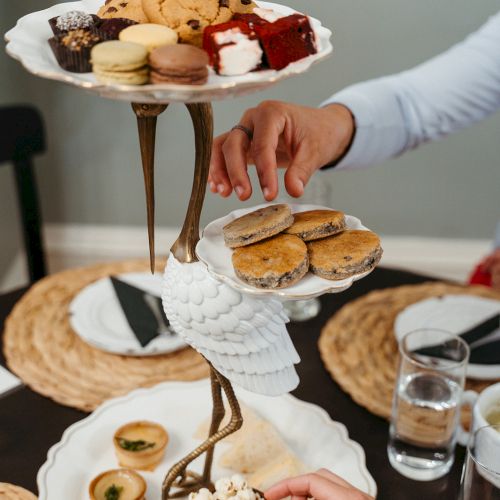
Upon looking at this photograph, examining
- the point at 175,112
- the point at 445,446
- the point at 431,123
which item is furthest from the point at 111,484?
the point at 175,112

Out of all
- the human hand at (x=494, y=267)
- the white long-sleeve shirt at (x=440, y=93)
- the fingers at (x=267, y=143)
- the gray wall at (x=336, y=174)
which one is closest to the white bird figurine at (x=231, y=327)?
the fingers at (x=267, y=143)

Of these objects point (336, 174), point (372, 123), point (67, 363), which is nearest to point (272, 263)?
point (67, 363)

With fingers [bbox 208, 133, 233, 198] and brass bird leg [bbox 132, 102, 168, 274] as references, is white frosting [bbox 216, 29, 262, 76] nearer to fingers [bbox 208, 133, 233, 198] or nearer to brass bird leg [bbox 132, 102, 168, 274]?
brass bird leg [bbox 132, 102, 168, 274]

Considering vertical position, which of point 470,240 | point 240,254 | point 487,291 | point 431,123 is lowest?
point 470,240

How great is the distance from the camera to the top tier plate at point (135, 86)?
505 mm

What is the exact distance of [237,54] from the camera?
1.80ft

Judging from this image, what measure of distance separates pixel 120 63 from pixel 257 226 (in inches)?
8.5

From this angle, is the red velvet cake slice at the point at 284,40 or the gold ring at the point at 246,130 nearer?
the red velvet cake slice at the point at 284,40

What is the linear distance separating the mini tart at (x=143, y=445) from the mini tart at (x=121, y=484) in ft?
0.11

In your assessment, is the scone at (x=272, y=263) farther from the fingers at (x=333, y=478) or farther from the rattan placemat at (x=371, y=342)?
the rattan placemat at (x=371, y=342)

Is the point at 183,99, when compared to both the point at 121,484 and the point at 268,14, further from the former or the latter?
the point at 121,484

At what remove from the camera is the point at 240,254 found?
2.09 feet

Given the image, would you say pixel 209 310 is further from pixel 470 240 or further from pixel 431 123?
pixel 470 240

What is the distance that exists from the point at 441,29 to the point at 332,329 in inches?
47.3
